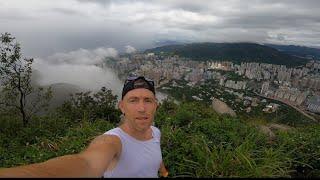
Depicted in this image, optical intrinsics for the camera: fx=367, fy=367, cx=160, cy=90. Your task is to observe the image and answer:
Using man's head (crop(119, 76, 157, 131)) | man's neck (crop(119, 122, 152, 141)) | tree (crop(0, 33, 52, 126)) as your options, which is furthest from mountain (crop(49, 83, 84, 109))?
man's neck (crop(119, 122, 152, 141))

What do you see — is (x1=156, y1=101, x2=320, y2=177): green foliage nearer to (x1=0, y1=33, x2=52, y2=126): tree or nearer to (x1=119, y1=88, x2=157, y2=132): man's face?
(x1=119, y1=88, x2=157, y2=132): man's face

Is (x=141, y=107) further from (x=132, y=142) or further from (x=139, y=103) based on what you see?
(x=132, y=142)

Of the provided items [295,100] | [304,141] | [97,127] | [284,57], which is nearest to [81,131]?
[97,127]

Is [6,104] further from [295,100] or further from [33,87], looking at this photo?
[295,100]

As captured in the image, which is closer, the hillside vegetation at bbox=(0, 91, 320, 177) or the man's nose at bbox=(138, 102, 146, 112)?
the man's nose at bbox=(138, 102, 146, 112)

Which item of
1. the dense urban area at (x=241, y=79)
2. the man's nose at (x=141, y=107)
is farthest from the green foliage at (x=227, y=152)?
the dense urban area at (x=241, y=79)

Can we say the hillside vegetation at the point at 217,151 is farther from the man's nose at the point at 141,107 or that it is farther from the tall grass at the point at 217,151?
the man's nose at the point at 141,107
